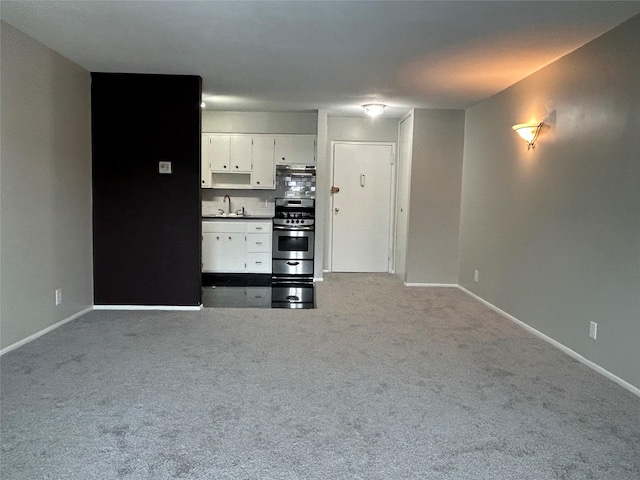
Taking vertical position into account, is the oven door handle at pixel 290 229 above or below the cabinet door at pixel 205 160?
below

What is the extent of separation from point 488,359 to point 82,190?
385 cm

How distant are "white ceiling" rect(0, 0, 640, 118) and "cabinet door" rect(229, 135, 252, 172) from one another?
68.6 inches

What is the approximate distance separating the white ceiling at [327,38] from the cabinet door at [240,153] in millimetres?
1743

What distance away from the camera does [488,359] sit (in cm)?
332

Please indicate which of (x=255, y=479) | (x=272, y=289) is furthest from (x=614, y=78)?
(x=272, y=289)

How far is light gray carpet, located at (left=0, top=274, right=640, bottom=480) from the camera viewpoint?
77.7 inches

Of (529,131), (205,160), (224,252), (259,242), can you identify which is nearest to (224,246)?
(224,252)

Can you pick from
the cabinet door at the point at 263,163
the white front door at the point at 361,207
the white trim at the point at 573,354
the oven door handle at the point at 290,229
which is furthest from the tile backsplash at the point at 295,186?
the white trim at the point at 573,354

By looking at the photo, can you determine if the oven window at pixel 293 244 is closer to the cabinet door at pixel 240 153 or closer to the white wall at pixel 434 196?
the cabinet door at pixel 240 153

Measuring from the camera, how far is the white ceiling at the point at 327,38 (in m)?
2.78

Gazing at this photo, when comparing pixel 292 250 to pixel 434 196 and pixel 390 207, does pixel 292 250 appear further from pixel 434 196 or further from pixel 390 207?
pixel 434 196

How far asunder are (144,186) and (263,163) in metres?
2.41

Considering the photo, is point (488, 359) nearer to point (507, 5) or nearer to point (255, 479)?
point (255, 479)

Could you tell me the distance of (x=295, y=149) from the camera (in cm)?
666
